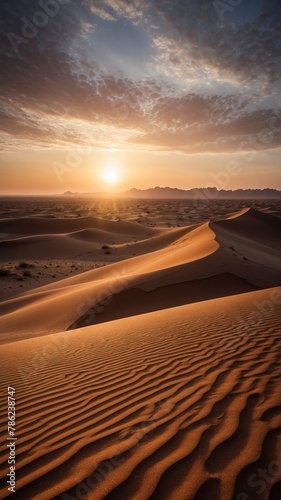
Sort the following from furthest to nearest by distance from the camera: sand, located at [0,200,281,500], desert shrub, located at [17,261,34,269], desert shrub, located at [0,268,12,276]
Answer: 1. desert shrub, located at [17,261,34,269]
2. desert shrub, located at [0,268,12,276]
3. sand, located at [0,200,281,500]

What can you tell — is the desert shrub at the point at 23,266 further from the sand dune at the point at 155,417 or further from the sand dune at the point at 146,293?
the sand dune at the point at 155,417

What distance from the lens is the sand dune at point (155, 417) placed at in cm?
196

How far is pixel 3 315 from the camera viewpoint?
1081 cm

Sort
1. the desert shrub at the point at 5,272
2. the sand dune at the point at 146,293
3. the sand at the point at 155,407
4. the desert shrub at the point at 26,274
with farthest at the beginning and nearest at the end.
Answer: the desert shrub at the point at 26,274 < the desert shrub at the point at 5,272 < the sand dune at the point at 146,293 < the sand at the point at 155,407

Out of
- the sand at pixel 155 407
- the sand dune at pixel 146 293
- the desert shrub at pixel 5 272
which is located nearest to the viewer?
the sand at pixel 155 407

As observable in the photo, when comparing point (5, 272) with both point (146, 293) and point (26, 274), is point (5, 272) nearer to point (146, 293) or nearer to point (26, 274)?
point (26, 274)

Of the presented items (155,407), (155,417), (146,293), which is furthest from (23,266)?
(155,417)

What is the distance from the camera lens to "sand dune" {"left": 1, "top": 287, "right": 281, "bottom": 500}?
1.96m

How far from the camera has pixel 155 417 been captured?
2.62 m

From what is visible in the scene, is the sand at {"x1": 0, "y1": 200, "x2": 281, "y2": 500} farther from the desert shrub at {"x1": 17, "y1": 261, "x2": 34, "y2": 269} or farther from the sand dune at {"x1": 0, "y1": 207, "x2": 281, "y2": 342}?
the desert shrub at {"x1": 17, "y1": 261, "x2": 34, "y2": 269}

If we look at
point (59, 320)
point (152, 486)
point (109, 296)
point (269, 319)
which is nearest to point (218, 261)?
point (109, 296)

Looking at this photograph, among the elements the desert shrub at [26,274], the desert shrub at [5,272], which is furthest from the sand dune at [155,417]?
the desert shrub at [5,272]

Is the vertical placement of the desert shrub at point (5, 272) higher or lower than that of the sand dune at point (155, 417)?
lower

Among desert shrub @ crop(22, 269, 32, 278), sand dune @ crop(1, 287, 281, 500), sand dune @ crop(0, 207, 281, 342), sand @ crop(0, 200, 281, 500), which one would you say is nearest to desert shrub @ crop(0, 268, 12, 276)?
desert shrub @ crop(22, 269, 32, 278)
